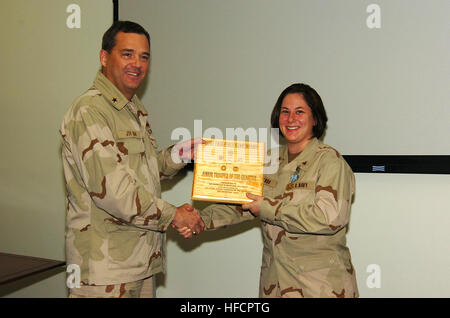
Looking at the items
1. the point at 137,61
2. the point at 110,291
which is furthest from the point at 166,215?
the point at 137,61

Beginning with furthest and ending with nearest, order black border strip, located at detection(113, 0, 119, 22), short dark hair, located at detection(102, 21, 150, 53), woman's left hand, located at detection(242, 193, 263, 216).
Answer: black border strip, located at detection(113, 0, 119, 22), short dark hair, located at detection(102, 21, 150, 53), woman's left hand, located at detection(242, 193, 263, 216)

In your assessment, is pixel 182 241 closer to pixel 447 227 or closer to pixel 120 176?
pixel 120 176

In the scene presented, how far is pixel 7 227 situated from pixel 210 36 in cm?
208

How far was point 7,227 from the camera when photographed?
127 inches

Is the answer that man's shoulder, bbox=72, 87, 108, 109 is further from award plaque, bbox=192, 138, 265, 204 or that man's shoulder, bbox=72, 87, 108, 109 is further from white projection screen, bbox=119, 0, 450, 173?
white projection screen, bbox=119, 0, 450, 173

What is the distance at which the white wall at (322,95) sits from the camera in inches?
79.6

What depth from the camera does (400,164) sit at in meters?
2.06

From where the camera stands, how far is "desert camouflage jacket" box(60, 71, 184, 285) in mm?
1763

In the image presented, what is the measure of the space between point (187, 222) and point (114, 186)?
409 millimetres

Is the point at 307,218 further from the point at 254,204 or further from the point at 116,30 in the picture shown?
the point at 116,30

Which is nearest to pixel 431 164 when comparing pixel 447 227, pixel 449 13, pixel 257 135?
pixel 447 227

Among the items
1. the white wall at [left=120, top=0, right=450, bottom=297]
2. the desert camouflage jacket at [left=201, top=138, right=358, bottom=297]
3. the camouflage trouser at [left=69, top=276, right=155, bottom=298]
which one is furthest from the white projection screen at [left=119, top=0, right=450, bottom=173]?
the camouflage trouser at [left=69, top=276, right=155, bottom=298]

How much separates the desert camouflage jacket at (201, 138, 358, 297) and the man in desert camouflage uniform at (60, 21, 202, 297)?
438 mm

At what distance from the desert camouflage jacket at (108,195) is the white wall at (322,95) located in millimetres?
719
